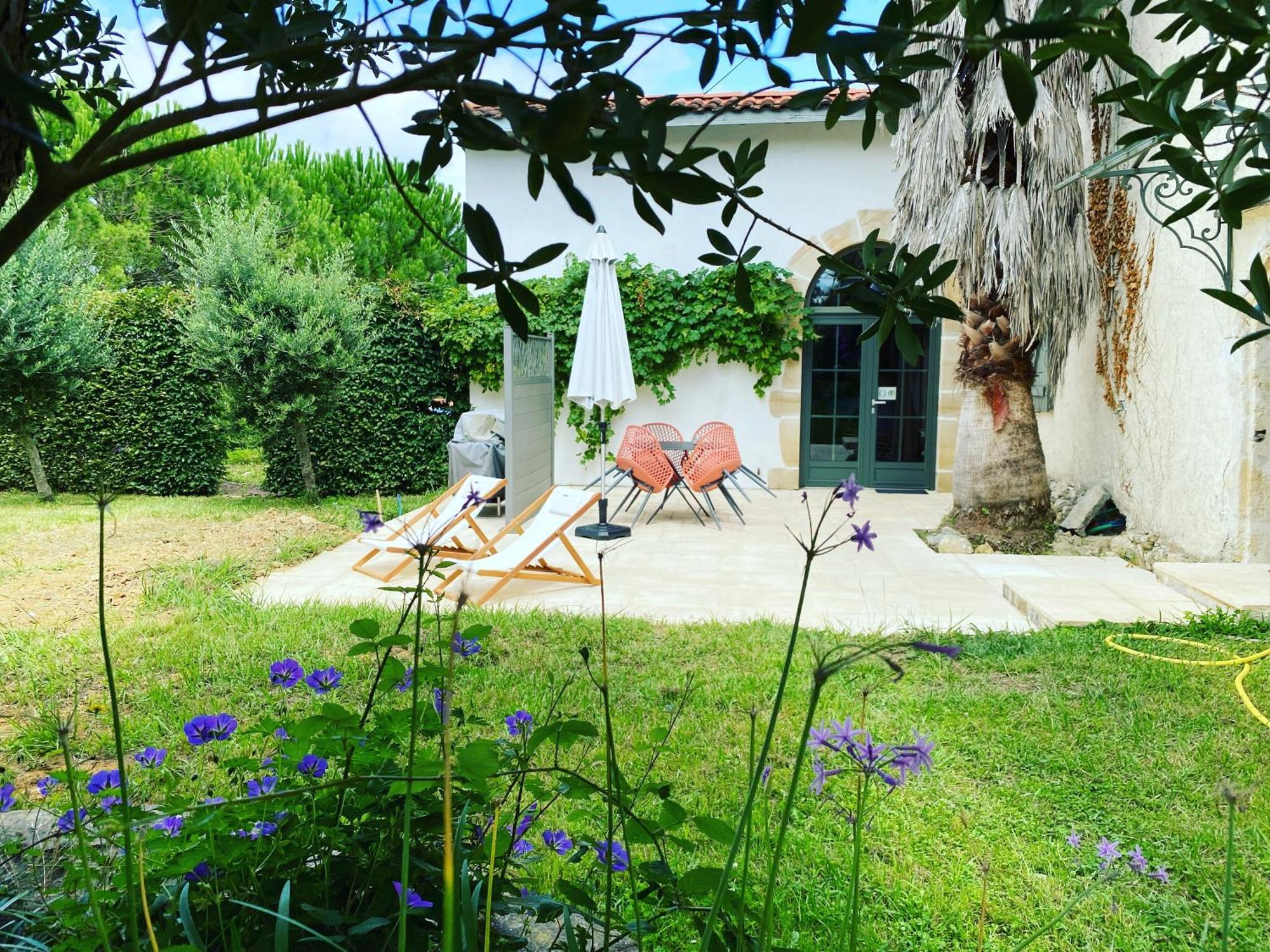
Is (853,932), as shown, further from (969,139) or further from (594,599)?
(969,139)

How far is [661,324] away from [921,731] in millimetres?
7479

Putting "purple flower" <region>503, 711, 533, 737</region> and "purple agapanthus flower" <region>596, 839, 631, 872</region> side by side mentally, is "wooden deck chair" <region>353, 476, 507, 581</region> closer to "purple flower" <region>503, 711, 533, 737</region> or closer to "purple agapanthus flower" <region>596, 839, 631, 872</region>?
"purple flower" <region>503, 711, 533, 737</region>

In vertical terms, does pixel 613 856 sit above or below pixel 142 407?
Answer: below

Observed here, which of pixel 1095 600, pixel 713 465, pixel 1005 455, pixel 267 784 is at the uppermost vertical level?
pixel 1005 455

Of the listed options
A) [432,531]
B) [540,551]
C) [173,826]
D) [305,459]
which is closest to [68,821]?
[173,826]

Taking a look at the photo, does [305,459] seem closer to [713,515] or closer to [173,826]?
[713,515]

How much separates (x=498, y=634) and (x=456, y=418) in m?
6.36

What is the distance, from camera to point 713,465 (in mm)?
8070

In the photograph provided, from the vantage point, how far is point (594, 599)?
17.0 ft

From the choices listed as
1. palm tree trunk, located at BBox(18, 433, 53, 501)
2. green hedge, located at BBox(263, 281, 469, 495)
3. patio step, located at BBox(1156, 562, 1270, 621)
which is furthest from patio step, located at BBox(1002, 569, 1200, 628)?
palm tree trunk, located at BBox(18, 433, 53, 501)

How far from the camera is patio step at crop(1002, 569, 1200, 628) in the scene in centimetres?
464

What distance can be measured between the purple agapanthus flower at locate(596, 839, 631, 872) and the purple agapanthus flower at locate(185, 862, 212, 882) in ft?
1.67

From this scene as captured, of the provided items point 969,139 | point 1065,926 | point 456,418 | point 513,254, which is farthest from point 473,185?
point 1065,926

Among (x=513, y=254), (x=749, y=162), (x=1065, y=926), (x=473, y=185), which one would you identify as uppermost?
(x=473, y=185)
